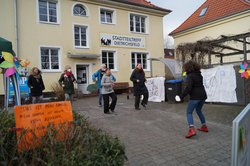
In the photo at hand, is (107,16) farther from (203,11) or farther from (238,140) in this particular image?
(238,140)

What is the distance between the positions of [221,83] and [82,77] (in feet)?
35.8

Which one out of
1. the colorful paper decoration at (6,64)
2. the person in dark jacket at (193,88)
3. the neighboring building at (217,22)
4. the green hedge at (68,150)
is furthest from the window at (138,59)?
the green hedge at (68,150)

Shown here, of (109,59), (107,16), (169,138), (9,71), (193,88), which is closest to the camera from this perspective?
(9,71)

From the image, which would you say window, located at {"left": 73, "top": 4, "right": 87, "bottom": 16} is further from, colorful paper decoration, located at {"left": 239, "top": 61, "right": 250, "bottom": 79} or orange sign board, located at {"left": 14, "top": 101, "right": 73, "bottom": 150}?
orange sign board, located at {"left": 14, "top": 101, "right": 73, "bottom": 150}

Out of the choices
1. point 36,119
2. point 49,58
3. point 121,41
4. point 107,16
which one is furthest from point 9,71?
point 107,16

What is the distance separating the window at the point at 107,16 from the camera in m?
17.9

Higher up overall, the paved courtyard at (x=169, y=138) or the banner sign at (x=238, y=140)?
the banner sign at (x=238, y=140)

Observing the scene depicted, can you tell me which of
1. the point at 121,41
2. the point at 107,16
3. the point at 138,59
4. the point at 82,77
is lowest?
the point at 82,77

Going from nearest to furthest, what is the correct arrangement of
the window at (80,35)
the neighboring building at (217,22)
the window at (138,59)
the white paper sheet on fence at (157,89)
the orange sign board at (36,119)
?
the orange sign board at (36,119) → the white paper sheet on fence at (157,89) → the window at (80,35) → the neighboring building at (217,22) → the window at (138,59)

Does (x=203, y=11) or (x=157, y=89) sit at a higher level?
(x=203, y=11)

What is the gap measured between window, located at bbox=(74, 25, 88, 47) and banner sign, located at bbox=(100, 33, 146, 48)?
1.36 metres

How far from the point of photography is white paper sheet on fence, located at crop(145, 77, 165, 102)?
11.0 metres

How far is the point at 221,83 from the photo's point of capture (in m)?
8.92

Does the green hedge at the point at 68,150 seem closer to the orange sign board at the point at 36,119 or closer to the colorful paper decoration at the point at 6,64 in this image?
the orange sign board at the point at 36,119
